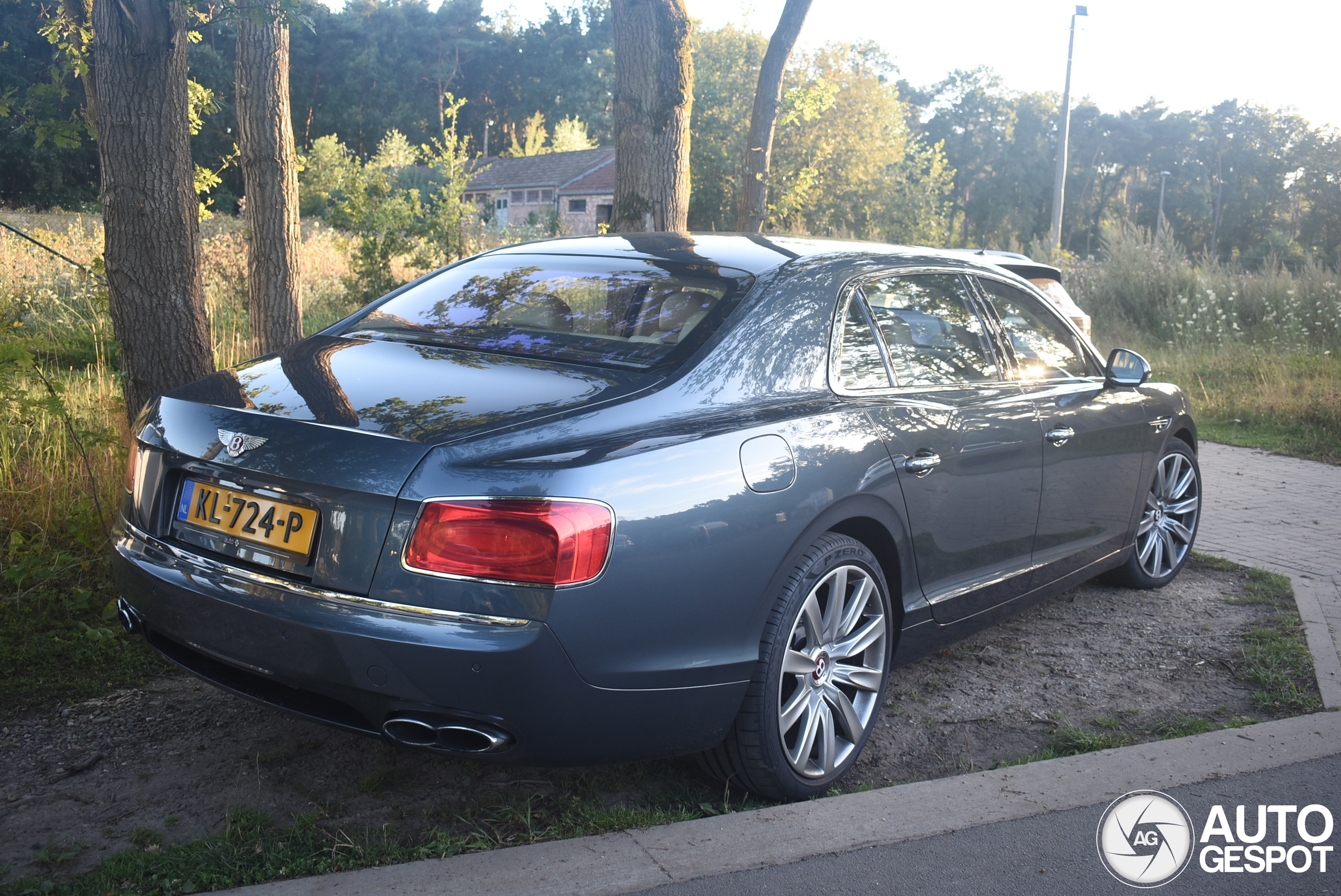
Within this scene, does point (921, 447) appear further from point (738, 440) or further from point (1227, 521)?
point (1227, 521)

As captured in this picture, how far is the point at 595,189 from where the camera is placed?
6103 centimetres

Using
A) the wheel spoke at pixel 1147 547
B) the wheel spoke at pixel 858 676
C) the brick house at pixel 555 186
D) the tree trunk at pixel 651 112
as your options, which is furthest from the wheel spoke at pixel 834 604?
the brick house at pixel 555 186

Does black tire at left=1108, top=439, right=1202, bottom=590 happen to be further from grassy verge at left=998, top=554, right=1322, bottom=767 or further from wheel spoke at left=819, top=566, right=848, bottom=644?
wheel spoke at left=819, top=566, right=848, bottom=644

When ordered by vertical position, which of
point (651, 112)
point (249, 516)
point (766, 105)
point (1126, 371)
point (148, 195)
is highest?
point (766, 105)

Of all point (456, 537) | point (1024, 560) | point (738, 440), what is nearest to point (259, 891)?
point (456, 537)

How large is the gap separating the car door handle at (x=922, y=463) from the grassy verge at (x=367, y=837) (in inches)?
44.4

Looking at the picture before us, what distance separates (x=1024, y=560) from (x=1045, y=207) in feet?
270

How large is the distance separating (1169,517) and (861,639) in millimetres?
2952

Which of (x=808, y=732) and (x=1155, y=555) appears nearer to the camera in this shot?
(x=808, y=732)

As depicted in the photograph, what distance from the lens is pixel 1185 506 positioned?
5590mm

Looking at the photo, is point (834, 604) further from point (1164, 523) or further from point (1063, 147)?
point (1063, 147)

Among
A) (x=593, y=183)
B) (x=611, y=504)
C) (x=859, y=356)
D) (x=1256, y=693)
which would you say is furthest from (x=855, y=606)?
(x=593, y=183)

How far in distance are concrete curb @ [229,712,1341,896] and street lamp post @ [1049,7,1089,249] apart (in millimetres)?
19392

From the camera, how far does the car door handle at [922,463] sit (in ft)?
11.1
